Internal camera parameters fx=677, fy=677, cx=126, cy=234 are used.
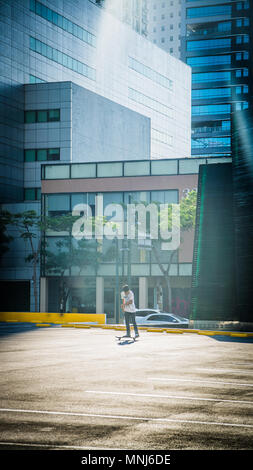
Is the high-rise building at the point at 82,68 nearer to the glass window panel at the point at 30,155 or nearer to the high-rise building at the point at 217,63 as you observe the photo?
the glass window panel at the point at 30,155

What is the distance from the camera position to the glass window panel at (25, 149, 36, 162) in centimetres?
6962

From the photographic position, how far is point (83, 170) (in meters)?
59.4

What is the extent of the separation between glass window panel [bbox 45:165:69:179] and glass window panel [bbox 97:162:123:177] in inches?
123

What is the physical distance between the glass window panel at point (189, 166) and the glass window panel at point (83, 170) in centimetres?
784

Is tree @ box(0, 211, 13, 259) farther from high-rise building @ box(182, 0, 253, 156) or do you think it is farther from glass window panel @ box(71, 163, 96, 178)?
high-rise building @ box(182, 0, 253, 156)

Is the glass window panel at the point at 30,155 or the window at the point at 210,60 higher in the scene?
the window at the point at 210,60

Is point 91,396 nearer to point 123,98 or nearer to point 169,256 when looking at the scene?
point 169,256

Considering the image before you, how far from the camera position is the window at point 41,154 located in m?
68.4

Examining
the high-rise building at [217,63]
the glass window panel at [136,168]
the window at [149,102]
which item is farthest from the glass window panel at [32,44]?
the high-rise building at [217,63]

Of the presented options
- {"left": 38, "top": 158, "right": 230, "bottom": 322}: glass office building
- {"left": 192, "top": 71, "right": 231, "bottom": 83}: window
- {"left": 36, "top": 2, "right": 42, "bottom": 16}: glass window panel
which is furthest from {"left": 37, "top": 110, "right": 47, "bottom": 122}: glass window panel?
{"left": 192, "top": 71, "right": 231, "bottom": 83}: window

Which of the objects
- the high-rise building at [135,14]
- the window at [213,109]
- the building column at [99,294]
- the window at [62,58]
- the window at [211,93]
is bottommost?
the building column at [99,294]

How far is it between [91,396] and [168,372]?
306cm

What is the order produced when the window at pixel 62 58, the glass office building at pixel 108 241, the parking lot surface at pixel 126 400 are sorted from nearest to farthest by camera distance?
the parking lot surface at pixel 126 400 → the glass office building at pixel 108 241 → the window at pixel 62 58
